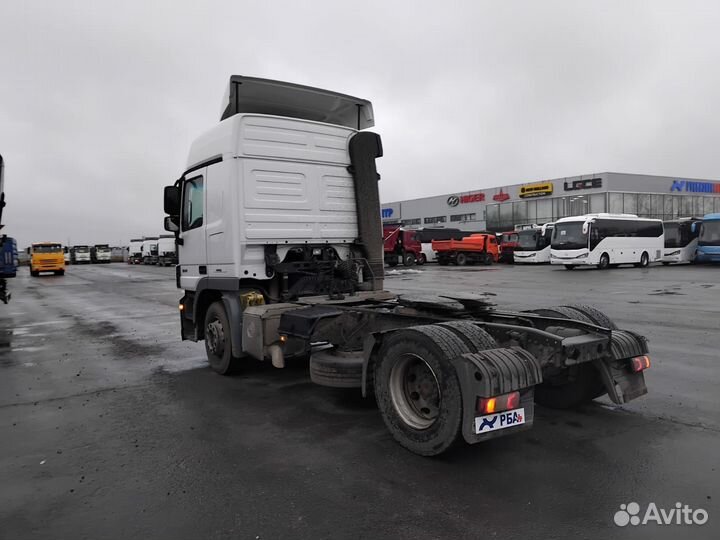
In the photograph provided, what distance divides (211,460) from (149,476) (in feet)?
1.52

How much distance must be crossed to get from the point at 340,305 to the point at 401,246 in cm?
3577

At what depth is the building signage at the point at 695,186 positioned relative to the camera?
61628 mm

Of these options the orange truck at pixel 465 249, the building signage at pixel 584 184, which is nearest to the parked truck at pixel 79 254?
the orange truck at pixel 465 249

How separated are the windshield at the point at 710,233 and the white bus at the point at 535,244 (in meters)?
Result: 9.22

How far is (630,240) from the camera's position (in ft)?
104

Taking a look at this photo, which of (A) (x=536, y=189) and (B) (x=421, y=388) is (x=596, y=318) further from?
(A) (x=536, y=189)

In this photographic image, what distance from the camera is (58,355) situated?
8547 millimetres

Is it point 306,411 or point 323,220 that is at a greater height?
point 323,220

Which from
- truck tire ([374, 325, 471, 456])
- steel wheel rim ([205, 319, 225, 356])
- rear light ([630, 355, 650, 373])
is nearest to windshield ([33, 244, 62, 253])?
steel wheel rim ([205, 319, 225, 356])

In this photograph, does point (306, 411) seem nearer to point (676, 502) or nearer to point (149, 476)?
point (149, 476)

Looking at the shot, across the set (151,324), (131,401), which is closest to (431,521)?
(131,401)

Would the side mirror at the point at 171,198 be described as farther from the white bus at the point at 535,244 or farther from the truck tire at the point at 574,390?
the white bus at the point at 535,244

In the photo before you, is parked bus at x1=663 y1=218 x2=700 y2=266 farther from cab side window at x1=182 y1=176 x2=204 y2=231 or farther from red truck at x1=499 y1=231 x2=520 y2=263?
cab side window at x1=182 y1=176 x2=204 y2=231

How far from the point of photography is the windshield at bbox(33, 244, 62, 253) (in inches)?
1516
